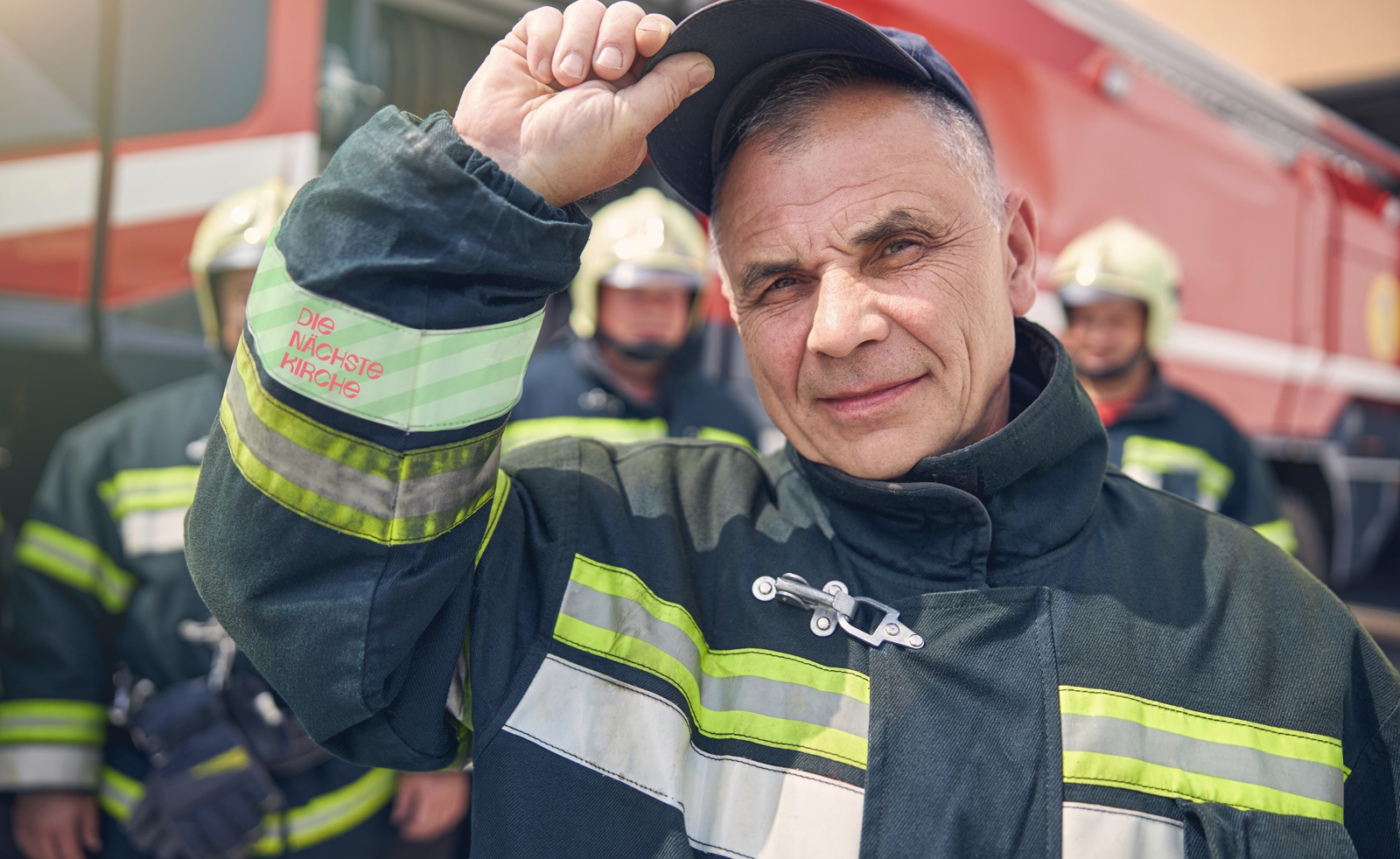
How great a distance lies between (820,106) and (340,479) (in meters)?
0.70

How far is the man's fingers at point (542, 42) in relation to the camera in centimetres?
94

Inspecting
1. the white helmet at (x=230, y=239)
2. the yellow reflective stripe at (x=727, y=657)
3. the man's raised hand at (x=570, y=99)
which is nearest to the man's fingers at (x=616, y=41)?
the man's raised hand at (x=570, y=99)

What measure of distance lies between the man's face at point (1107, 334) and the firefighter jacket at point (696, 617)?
2184 mm

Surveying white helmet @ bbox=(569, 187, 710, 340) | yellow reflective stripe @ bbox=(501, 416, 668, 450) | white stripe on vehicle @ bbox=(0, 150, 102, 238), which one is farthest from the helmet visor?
white stripe on vehicle @ bbox=(0, 150, 102, 238)

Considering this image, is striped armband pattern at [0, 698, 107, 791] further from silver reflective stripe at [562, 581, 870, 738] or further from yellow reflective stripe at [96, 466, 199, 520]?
silver reflective stripe at [562, 581, 870, 738]

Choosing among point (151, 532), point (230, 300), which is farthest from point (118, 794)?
point (230, 300)

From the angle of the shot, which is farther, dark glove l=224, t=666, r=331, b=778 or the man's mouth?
dark glove l=224, t=666, r=331, b=778

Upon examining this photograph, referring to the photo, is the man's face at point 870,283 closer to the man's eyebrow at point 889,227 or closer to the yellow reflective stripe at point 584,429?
the man's eyebrow at point 889,227

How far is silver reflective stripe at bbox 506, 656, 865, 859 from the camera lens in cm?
94

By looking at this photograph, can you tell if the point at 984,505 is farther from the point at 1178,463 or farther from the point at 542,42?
the point at 1178,463

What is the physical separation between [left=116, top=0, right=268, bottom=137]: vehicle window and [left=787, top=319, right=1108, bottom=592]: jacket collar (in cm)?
211

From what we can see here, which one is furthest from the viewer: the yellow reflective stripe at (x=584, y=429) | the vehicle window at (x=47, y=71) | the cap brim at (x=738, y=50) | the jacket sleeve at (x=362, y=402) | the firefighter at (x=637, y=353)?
the firefighter at (x=637, y=353)

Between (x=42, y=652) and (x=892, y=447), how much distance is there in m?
1.97

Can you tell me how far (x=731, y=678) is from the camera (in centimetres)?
103
